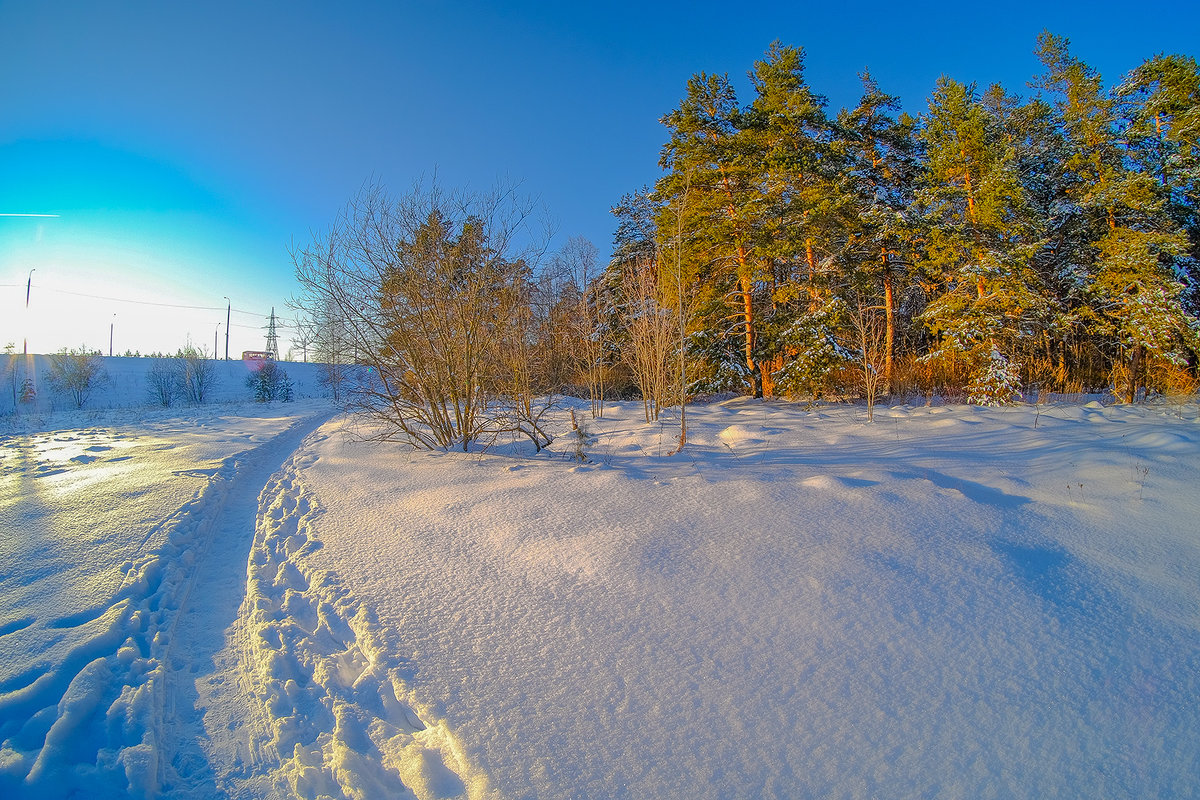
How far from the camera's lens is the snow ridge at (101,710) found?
1.85 m

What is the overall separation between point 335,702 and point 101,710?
3.68 feet

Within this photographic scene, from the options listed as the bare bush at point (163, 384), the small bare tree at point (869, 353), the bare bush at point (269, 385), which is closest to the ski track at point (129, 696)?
the small bare tree at point (869, 353)

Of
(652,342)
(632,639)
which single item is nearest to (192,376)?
(652,342)

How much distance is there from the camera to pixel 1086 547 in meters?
3.16

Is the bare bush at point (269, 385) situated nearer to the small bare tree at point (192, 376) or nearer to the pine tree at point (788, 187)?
the small bare tree at point (192, 376)

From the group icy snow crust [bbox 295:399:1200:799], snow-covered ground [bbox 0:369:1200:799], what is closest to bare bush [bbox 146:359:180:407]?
snow-covered ground [bbox 0:369:1200:799]

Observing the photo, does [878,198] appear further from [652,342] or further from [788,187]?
[652,342]

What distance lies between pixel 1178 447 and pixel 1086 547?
4.07m

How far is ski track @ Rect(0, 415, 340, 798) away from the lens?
187cm

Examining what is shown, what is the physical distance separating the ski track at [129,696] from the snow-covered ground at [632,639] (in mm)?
13

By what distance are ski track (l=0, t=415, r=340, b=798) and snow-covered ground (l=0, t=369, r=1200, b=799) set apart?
0.01 meters

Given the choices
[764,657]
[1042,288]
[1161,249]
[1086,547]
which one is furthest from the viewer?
[1042,288]

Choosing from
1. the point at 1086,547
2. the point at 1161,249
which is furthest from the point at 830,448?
the point at 1161,249

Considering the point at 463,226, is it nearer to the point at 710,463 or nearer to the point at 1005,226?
the point at 710,463
